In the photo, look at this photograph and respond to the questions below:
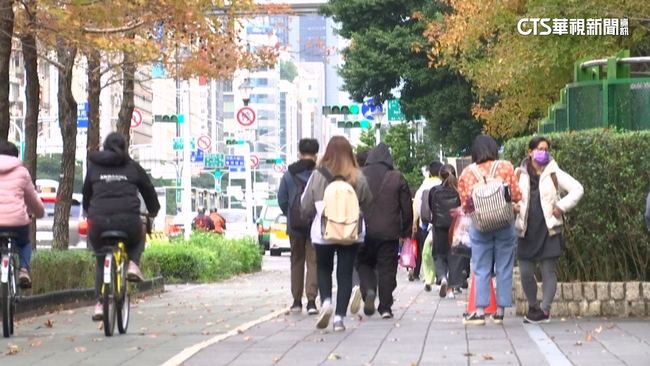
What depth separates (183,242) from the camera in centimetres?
2717

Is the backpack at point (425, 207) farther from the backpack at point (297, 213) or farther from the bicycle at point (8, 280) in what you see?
the bicycle at point (8, 280)

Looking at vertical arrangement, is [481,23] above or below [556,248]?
above

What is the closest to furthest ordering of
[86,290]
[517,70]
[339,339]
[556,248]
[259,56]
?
1. [339,339]
2. [556,248]
3. [86,290]
4. [259,56]
5. [517,70]

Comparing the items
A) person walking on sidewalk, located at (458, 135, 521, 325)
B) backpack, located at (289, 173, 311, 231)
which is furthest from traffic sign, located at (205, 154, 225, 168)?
person walking on sidewalk, located at (458, 135, 521, 325)

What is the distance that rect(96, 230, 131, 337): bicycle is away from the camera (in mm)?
11773

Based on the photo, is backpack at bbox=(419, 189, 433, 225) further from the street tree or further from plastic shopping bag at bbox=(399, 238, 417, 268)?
the street tree

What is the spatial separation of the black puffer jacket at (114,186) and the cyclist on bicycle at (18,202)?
1.59 ft

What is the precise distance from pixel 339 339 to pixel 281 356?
5.16 feet

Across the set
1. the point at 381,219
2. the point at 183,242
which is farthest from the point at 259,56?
the point at 381,219

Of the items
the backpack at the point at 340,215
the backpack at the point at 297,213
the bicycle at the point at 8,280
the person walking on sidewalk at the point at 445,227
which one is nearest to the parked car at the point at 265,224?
the person walking on sidewalk at the point at 445,227

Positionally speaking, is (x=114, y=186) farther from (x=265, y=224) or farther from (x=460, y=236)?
(x=265, y=224)

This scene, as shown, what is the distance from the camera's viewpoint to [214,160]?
8969cm

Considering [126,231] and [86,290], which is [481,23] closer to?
[86,290]

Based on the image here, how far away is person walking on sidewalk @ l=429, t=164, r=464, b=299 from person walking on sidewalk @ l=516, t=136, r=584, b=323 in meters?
5.76
